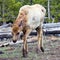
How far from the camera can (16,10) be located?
34438 mm

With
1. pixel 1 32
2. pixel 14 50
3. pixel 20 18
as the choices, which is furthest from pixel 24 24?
pixel 1 32

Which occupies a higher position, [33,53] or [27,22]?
[27,22]

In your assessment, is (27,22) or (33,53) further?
(33,53)

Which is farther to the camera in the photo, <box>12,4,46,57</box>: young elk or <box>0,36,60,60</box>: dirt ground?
<box>0,36,60,60</box>: dirt ground

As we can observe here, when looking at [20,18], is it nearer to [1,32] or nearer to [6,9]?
[1,32]

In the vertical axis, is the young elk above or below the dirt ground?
above

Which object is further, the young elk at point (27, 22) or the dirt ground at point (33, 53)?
the dirt ground at point (33, 53)

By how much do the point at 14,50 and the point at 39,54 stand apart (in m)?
1.42

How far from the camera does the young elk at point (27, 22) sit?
30.4 ft

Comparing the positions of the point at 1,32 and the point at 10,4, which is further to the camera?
the point at 10,4

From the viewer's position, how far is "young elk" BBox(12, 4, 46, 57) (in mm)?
9273

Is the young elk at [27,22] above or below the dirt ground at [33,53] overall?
above

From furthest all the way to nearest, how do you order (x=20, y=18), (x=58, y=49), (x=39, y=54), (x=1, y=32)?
(x=1, y=32)
(x=58, y=49)
(x=39, y=54)
(x=20, y=18)

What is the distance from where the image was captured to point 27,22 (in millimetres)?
9609
